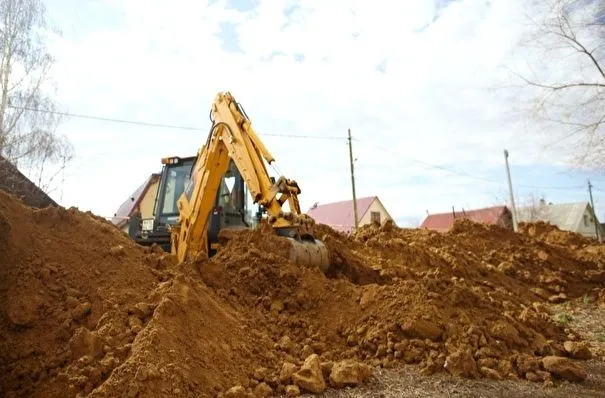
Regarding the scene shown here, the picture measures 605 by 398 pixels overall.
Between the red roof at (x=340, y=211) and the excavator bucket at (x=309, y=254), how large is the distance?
27.5 m

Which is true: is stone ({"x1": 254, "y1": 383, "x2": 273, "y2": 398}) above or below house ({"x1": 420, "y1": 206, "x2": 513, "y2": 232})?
below

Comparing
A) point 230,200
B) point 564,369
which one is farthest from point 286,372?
point 230,200

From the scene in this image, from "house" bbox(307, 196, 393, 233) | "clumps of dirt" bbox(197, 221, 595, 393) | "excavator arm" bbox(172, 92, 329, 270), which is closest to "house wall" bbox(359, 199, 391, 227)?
"house" bbox(307, 196, 393, 233)

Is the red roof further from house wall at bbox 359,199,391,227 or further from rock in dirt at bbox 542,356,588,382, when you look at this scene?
rock in dirt at bbox 542,356,588,382

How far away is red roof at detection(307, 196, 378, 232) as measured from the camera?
114 ft

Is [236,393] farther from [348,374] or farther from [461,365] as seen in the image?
[461,365]

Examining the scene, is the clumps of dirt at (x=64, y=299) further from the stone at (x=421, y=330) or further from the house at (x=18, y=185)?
the house at (x=18, y=185)

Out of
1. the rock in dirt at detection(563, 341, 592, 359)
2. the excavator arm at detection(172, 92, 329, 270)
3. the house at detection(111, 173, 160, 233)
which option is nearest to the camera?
the rock in dirt at detection(563, 341, 592, 359)

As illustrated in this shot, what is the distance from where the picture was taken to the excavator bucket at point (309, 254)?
19.8ft

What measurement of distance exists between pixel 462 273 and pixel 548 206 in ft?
144

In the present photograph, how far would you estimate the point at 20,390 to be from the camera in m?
3.69

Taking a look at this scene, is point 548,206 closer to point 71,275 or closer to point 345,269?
point 345,269

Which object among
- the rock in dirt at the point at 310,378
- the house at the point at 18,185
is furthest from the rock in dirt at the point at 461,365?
the house at the point at 18,185

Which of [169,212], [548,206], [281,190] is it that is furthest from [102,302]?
[548,206]
